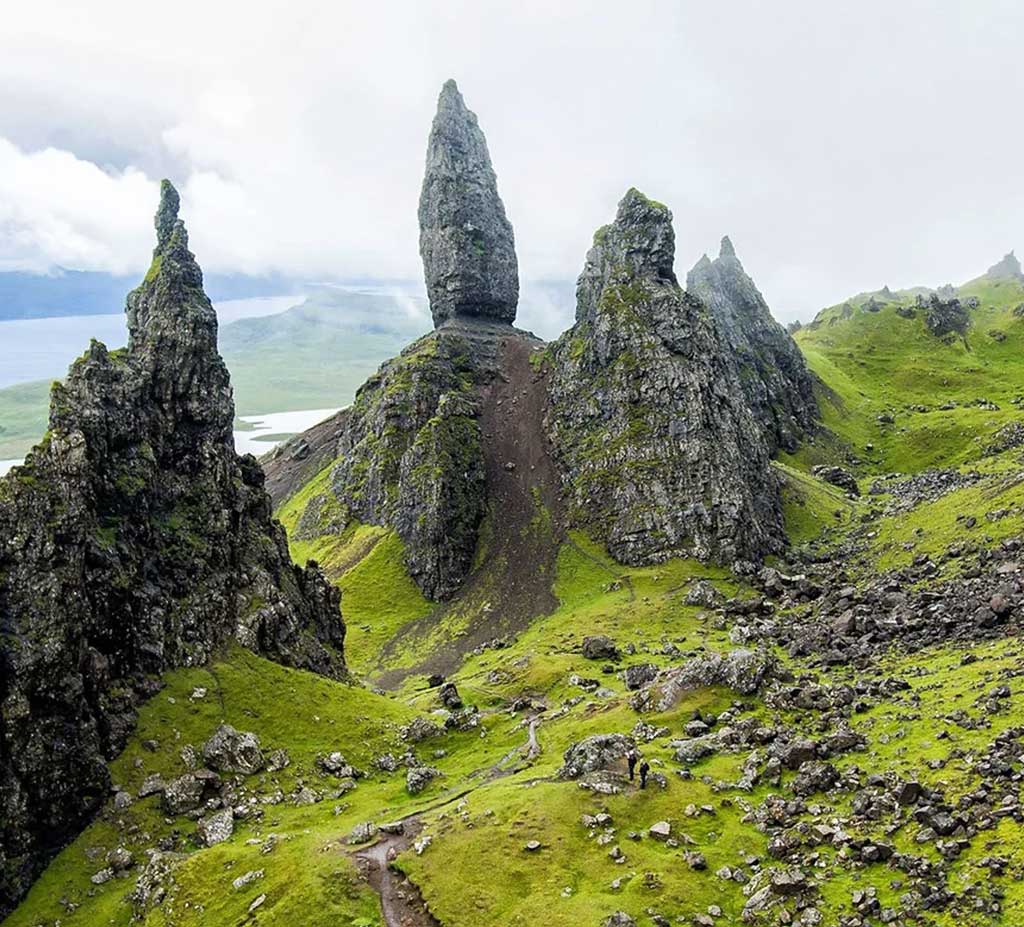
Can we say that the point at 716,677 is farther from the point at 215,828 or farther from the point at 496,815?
the point at 215,828

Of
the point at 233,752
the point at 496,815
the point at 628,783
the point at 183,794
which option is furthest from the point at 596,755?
the point at 183,794

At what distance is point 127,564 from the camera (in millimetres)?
93000

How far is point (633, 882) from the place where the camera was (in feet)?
183

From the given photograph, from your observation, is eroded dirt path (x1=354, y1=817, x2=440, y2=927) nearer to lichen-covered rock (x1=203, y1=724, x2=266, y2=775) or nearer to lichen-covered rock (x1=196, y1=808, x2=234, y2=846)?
lichen-covered rock (x1=196, y1=808, x2=234, y2=846)

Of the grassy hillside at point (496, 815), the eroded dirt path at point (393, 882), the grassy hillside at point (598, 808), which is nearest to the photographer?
the grassy hillside at point (598, 808)

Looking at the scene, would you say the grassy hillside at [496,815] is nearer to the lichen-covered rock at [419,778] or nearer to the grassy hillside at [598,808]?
the grassy hillside at [598,808]

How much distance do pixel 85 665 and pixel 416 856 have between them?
135ft

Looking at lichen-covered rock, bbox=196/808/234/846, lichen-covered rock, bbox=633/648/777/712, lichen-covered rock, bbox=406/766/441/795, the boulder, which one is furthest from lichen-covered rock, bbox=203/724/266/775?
the boulder

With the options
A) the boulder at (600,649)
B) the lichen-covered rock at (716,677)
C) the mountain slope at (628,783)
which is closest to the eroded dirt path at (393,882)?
the mountain slope at (628,783)

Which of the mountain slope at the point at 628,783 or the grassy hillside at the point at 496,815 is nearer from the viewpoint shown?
the mountain slope at the point at 628,783

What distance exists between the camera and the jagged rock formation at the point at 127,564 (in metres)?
73.4

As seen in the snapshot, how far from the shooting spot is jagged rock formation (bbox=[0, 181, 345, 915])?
7344cm

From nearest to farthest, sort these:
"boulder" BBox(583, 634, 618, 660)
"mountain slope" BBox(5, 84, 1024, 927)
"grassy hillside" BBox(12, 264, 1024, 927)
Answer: "grassy hillside" BBox(12, 264, 1024, 927) → "mountain slope" BBox(5, 84, 1024, 927) → "boulder" BBox(583, 634, 618, 660)

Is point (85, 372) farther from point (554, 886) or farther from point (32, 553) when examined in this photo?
point (554, 886)
